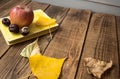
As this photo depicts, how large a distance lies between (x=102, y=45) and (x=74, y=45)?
11cm

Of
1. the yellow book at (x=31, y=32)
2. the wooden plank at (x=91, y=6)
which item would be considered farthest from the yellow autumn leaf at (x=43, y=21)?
the wooden plank at (x=91, y=6)

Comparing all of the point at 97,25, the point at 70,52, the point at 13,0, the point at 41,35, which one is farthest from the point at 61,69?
the point at 13,0

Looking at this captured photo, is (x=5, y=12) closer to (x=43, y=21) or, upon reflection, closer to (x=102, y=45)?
(x=43, y=21)

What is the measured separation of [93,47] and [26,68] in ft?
0.90

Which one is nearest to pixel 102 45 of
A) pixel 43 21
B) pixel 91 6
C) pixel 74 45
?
pixel 74 45

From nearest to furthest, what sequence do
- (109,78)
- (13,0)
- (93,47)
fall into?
(109,78)
(93,47)
(13,0)

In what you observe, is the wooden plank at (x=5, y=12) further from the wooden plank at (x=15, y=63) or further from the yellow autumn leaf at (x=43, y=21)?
the yellow autumn leaf at (x=43, y=21)

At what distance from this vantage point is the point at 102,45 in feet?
2.42

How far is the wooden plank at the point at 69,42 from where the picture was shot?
613 millimetres

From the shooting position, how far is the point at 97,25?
35.6 inches

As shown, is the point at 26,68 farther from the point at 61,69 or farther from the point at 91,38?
the point at 91,38

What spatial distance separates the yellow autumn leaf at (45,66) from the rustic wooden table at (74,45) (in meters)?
0.02

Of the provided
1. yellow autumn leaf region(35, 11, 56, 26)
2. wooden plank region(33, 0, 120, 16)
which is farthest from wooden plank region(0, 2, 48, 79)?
wooden plank region(33, 0, 120, 16)

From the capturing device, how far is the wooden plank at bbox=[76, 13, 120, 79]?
1.97ft
